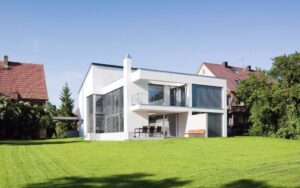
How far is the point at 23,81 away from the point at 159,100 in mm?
18559

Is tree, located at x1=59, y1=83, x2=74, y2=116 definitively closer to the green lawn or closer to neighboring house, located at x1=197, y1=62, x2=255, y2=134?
neighboring house, located at x1=197, y1=62, x2=255, y2=134

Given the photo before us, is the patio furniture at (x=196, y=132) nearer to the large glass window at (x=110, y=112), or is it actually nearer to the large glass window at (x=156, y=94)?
the large glass window at (x=156, y=94)

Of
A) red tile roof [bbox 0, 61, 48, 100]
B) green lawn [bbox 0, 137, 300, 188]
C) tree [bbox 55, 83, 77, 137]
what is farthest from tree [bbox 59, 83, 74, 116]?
green lawn [bbox 0, 137, 300, 188]

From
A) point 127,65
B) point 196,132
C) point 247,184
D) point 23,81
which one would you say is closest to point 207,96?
point 196,132

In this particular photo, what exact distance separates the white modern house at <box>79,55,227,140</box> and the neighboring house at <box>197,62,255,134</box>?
863 cm

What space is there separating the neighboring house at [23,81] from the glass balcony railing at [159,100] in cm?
1544

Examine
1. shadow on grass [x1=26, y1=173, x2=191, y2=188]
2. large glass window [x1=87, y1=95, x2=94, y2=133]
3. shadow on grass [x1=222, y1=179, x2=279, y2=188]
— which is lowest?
shadow on grass [x1=26, y1=173, x2=191, y2=188]

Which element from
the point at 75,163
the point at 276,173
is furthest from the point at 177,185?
the point at 75,163

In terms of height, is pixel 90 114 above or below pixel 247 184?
above

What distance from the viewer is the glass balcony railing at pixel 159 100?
34.6 metres

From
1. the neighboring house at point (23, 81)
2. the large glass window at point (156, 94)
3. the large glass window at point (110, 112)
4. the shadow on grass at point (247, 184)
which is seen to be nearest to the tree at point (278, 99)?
the large glass window at point (156, 94)

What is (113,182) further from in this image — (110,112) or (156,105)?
(110,112)

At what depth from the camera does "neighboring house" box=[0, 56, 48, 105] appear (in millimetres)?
45594

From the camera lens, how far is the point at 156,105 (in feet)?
112
